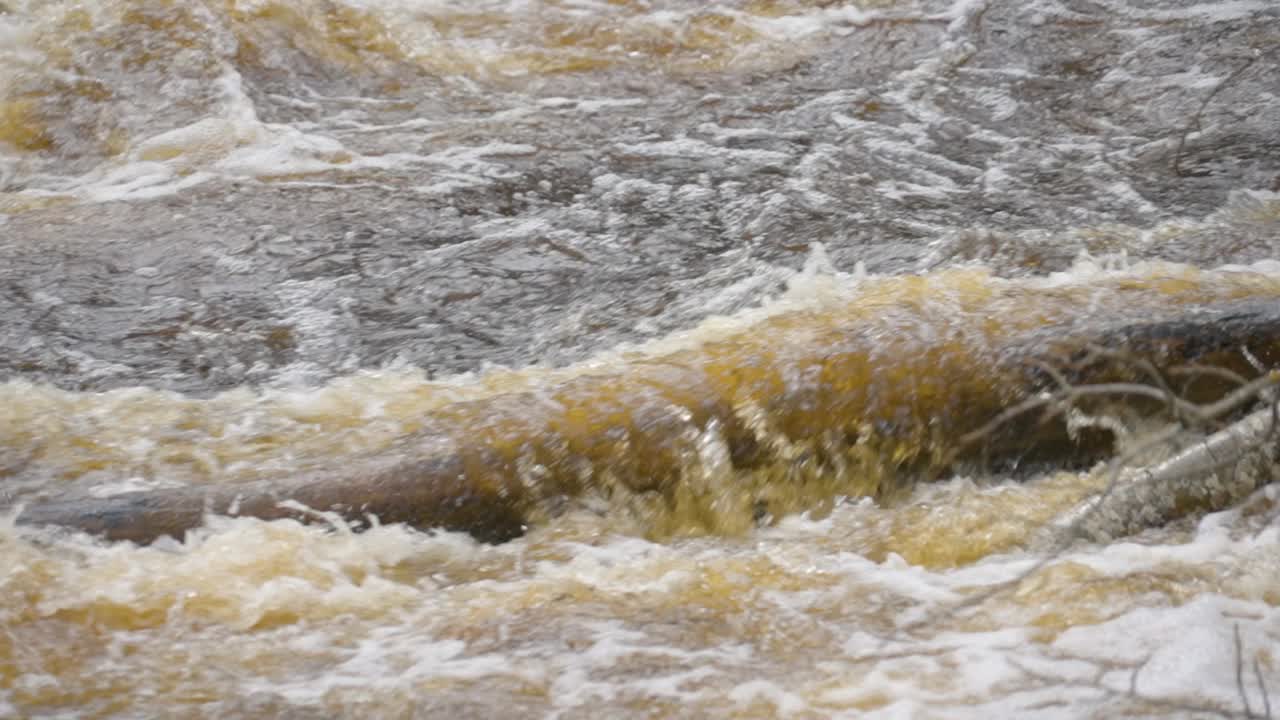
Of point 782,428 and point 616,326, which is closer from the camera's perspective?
point 782,428

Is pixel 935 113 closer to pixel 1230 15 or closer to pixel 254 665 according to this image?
pixel 1230 15

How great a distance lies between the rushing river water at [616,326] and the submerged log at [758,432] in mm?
14

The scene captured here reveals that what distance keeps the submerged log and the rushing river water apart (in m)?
0.01

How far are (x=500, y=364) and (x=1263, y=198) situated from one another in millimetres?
2839

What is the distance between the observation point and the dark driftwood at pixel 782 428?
3.67 m

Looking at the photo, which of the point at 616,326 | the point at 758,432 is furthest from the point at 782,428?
the point at 616,326

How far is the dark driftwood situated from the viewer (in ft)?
12.0

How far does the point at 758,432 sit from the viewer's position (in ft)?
12.5

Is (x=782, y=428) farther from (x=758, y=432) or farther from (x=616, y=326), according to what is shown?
(x=616, y=326)

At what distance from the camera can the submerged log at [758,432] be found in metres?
3.66

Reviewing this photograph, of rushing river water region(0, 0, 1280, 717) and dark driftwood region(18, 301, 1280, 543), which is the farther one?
dark driftwood region(18, 301, 1280, 543)

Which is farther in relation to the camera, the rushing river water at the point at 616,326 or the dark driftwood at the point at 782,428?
the dark driftwood at the point at 782,428

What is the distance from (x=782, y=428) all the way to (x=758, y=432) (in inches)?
2.5

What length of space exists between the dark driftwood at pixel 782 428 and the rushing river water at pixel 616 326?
1 cm
